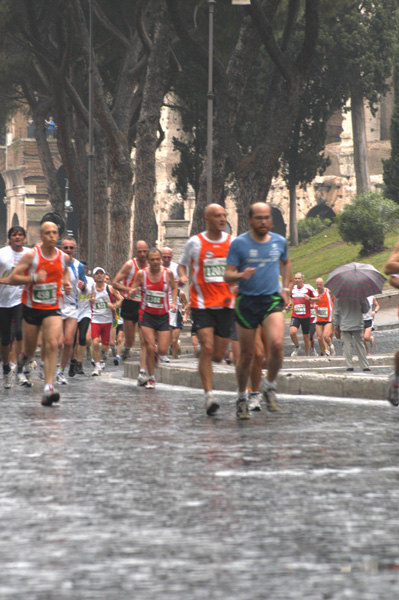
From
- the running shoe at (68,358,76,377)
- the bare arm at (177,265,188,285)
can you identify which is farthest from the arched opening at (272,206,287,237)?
the bare arm at (177,265,188,285)

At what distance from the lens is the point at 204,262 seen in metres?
10.0

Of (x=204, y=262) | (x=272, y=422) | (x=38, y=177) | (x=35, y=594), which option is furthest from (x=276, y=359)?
(x=38, y=177)

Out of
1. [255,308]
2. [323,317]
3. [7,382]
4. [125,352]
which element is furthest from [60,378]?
[323,317]

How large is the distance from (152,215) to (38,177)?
140 ft

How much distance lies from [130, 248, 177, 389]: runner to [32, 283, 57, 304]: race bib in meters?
2.60

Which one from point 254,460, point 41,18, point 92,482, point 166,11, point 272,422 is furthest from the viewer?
point 41,18

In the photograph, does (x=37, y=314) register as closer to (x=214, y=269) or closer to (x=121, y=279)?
(x=214, y=269)

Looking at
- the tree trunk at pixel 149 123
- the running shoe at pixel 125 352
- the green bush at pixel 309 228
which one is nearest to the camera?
the running shoe at pixel 125 352

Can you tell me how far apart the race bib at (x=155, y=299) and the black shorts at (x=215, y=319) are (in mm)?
3549

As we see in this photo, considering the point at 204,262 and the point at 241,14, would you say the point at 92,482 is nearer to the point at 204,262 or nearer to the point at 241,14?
the point at 204,262

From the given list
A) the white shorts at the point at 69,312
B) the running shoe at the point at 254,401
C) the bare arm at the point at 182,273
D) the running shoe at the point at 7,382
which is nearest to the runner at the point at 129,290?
the white shorts at the point at 69,312

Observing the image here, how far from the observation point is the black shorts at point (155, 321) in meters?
13.5

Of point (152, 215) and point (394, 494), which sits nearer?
point (394, 494)

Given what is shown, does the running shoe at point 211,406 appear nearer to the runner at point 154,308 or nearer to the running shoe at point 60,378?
the runner at point 154,308
